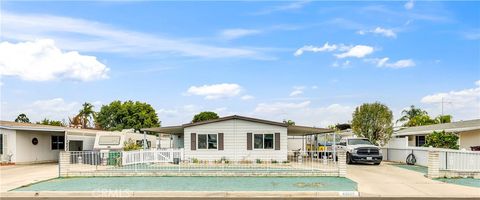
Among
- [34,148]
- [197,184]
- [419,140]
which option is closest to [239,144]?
[197,184]

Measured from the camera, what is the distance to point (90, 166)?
24047 millimetres

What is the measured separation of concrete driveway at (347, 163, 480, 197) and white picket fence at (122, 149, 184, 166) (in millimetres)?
9683

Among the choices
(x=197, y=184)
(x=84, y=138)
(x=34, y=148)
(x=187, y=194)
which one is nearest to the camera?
(x=187, y=194)

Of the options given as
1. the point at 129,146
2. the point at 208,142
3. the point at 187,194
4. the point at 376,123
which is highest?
the point at 376,123

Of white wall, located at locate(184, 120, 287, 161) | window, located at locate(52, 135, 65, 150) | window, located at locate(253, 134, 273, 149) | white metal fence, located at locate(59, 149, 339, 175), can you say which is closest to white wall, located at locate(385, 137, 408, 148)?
white metal fence, located at locate(59, 149, 339, 175)

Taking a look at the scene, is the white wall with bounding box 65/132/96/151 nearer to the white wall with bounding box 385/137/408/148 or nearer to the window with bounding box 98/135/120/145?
the window with bounding box 98/135/120/145

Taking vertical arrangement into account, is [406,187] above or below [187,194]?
below

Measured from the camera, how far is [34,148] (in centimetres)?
3259

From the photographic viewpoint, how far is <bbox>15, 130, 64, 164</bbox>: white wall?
31.2 metres

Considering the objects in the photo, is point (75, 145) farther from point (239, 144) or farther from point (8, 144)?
point (239, 144)

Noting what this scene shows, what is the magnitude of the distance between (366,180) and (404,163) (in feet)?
40.6

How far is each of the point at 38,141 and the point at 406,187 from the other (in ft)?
78.8

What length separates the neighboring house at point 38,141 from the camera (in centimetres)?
3078

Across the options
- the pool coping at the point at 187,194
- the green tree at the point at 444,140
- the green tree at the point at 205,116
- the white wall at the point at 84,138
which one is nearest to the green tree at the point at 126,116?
the green tree at the point at 205,116
